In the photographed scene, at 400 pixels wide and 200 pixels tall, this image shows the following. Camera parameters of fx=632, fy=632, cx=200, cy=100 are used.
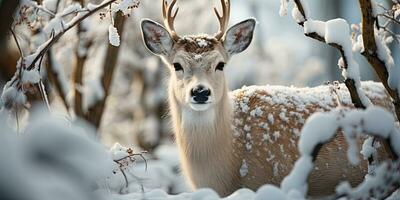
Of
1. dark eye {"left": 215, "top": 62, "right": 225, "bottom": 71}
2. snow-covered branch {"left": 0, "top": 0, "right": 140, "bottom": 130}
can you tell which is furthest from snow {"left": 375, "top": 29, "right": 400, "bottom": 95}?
dark eye {"left": 215, "top": 62, "right": 225, "bottom": 71}

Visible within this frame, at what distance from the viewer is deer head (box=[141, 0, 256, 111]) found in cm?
609

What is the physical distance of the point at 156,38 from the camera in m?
7.00

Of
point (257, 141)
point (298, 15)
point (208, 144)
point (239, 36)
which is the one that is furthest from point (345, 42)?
point (239, 36)

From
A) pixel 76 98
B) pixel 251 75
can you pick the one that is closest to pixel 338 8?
pixel 251 75

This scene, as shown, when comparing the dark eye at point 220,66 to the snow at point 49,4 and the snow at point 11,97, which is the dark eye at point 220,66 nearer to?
the snow at point 49,4

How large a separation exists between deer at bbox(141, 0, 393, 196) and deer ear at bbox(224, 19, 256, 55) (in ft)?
0.04

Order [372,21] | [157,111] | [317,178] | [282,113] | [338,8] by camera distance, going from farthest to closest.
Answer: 1. [338,8]
2. [157,111]
3. [282,113]
4. [317,178]
5. [372,21]

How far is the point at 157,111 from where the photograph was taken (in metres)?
20.2

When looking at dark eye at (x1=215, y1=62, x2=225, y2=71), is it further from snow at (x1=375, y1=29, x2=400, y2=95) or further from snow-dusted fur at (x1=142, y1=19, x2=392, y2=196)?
snow at (x1=375, y1=29, x2=400, y2=95)

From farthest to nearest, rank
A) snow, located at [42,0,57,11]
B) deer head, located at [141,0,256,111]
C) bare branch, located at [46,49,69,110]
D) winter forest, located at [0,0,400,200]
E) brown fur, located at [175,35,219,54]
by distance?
1. bare branch, located at [46,49,69,110]
2. brown fur, located at [175,35,219,54]
3. deer head, located at [141,0,256,111]
4. snow, located at [42,0,57,11]
5. winter forest, located at [0,0,400,200]

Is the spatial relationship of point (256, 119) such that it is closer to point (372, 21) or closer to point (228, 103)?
point (228, 103)

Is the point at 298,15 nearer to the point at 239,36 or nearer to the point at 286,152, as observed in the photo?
the point at 286,152

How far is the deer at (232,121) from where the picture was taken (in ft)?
19.8

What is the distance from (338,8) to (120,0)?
79.0ft
